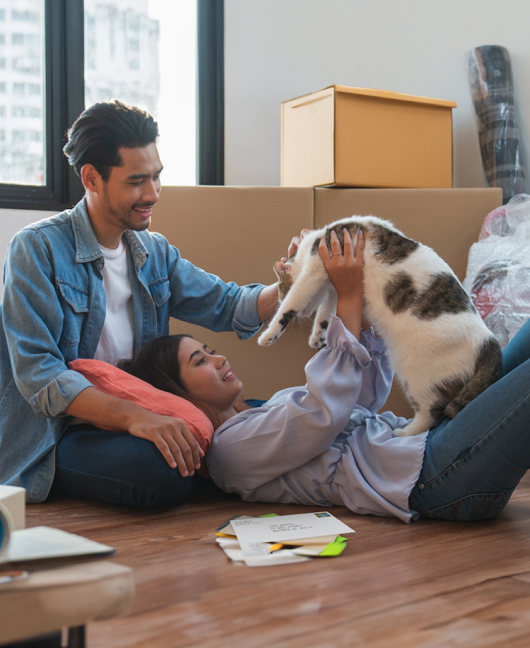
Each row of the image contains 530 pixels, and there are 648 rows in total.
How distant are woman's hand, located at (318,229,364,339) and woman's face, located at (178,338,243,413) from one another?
1.12ft

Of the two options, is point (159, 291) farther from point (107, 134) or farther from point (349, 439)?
point (349, 439)

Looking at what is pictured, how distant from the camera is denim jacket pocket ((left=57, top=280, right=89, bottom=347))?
58.9 inches

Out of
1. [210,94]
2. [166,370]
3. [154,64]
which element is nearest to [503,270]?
[166,370]

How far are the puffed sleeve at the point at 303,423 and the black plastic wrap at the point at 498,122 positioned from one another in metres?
1.59

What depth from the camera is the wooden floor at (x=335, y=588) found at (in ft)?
2.77

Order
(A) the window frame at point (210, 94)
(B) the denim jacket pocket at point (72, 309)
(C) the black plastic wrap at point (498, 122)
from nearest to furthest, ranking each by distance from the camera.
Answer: (B) the denim jacket pocket at point (72, 309) < (C) the black plastic wrap at point (498, 122) < (A) the window frame at point (210, 94)

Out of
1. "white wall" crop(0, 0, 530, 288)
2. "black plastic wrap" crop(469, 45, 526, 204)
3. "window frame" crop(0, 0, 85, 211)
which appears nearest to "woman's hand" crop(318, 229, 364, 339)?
"black plastic wrap" crop(469, 45, 526, 204)

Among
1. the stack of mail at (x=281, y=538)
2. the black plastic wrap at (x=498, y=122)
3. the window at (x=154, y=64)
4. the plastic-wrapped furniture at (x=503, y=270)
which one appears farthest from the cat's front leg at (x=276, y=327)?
the window at (x=154, y=64)

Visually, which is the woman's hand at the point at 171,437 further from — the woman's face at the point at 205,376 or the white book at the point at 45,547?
the white book at the point at 45,547

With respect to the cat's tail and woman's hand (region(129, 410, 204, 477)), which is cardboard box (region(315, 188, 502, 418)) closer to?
the cat's tail

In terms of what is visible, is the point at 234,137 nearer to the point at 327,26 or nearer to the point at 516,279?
the point at 327,26

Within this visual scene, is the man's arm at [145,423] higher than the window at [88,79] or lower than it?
lower

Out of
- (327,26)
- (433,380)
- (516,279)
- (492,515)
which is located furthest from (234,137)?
(492,515)

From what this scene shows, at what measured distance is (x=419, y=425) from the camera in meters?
1.42
